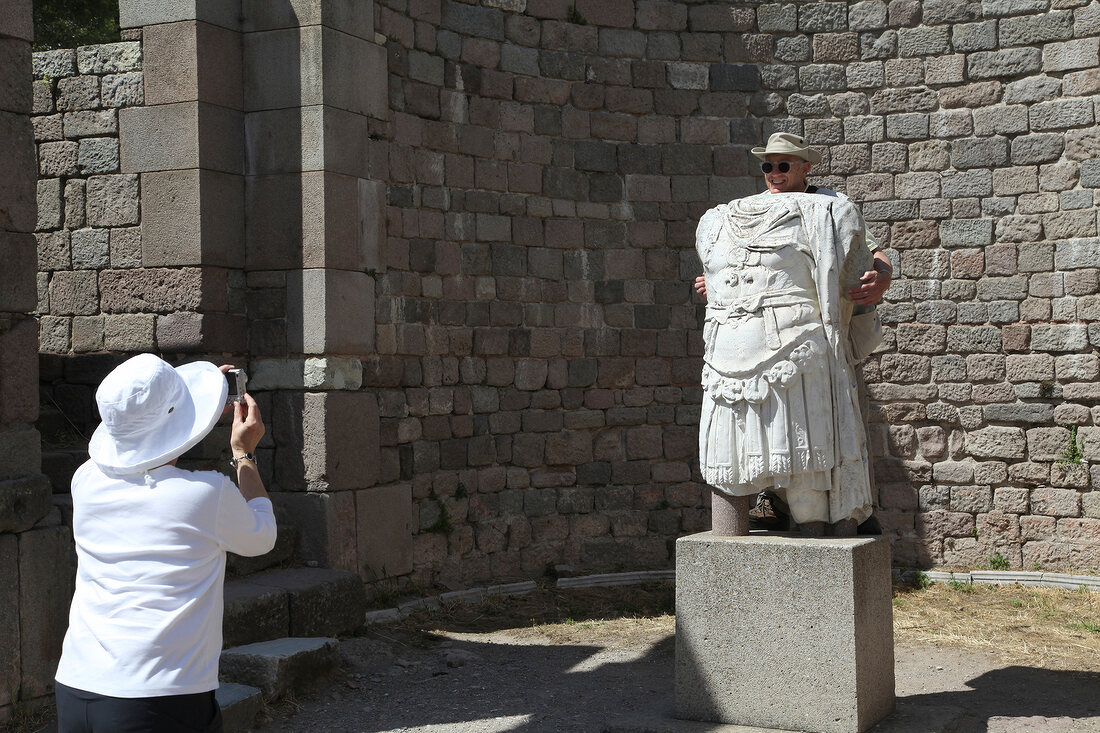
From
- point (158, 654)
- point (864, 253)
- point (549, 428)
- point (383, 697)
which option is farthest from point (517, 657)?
point (158, 654)

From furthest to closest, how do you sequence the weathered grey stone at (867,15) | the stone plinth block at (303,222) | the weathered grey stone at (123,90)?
the weathered grey stone at (867,15) < the weathered grey stone at (123,90) < the stone plinth block at (303,222)

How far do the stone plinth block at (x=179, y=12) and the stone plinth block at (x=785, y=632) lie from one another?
4.51 metres

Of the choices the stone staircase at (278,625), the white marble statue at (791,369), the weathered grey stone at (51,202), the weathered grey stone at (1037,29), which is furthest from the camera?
the weathered grey stone at (1037,29)

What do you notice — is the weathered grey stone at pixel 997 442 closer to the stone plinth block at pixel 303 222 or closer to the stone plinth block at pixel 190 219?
the stone plinth block at pixel 303 222

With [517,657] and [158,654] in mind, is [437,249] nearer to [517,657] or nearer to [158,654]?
[517,657]

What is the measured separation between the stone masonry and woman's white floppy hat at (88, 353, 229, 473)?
3997 mm

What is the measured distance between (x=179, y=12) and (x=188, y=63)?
0.32 meters

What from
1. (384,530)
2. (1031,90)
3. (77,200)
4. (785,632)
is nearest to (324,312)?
(384,530)

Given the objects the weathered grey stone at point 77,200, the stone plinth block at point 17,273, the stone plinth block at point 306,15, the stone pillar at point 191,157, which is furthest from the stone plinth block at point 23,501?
the stone plinth block at point 306,15

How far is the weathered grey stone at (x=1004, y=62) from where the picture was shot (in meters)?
8.40

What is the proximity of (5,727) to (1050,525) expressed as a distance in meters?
6.88

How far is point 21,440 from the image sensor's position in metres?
5.00

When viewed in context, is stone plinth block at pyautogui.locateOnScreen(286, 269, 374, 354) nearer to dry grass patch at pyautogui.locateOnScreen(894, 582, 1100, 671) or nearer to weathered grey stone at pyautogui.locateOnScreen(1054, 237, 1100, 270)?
dry grass patch at pyautogui.locateOnScreen(894, 582, 1100, 671)

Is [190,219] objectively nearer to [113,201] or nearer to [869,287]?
[113,201]
